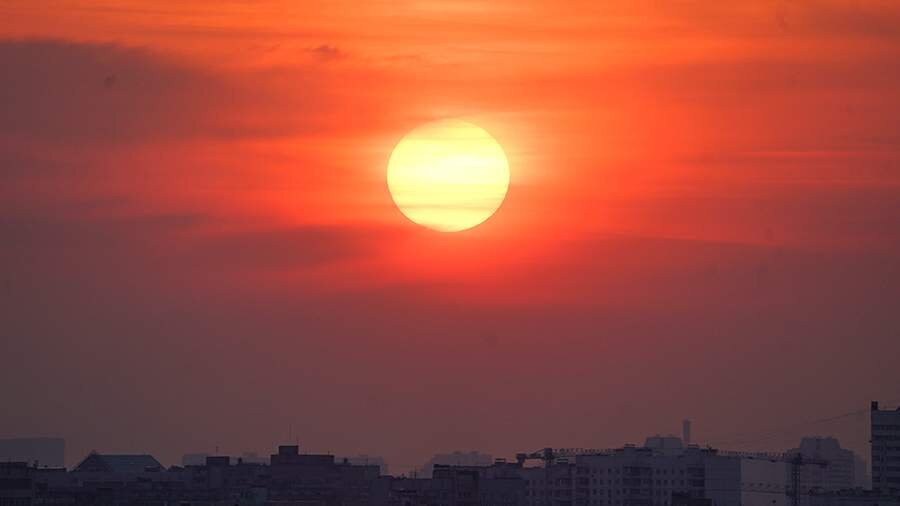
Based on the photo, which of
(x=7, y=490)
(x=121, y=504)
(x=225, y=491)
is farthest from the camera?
(x=225, y=491)

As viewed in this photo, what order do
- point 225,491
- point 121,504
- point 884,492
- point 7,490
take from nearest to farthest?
point 7,490, point 121,504, point 225,491, point 884,492

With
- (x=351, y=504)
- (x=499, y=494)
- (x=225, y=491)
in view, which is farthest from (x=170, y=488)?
(x=499, y=494)

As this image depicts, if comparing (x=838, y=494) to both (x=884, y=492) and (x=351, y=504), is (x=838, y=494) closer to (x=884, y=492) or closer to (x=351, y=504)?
(x=884, y=492)

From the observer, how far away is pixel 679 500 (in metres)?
154

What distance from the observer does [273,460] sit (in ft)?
637

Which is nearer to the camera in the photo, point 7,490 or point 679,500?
point 7,490

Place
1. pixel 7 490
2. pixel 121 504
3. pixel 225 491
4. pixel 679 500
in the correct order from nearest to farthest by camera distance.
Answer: pixel 7 490, pixel 679 500, pixel 121 504, pixel 225 491

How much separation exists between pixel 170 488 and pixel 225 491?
16.3 feet

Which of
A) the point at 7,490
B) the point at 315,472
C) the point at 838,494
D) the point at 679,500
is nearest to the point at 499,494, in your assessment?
the point at 315,472

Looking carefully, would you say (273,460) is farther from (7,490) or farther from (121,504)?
(7,490)

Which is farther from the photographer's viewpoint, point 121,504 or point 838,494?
point 838,494

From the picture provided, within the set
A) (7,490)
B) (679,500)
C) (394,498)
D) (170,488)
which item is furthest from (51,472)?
(679,500)

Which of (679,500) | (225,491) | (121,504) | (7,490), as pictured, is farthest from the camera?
(225,491)

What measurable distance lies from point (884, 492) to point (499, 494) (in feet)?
119
